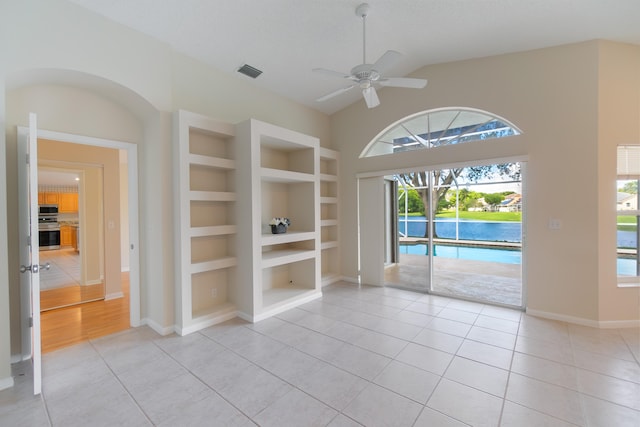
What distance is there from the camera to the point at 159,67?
3.11 metres

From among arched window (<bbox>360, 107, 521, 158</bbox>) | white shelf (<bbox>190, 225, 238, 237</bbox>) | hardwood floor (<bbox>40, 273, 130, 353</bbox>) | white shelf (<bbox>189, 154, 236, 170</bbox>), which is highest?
arched window (<bbox>360, 107, 521, 158</bbox>)

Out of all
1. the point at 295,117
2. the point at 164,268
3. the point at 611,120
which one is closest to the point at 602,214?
the point at 611,120

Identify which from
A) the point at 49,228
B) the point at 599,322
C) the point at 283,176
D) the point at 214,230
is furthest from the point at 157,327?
the point at 49,228

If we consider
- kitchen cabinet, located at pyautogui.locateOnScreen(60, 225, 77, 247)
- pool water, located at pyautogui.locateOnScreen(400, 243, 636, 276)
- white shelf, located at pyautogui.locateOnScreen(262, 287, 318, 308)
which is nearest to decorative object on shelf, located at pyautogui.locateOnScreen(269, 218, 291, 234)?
white shelf, located at pyautogui.locateOnScreen(262, 287, 318, 308)

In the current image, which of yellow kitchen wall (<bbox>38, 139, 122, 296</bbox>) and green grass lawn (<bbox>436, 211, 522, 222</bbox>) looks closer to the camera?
yellow kitchen wall (<bbox>38, 139, 122, 296</bbox>)

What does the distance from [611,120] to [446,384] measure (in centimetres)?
359

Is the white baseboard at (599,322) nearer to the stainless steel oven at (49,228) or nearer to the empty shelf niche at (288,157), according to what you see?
the empty shelf niche at (288,157)

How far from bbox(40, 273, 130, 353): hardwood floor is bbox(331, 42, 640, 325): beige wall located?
5.22 metres

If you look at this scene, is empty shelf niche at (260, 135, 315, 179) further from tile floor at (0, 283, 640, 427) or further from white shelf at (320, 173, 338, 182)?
tile floor at (0, 283, 640, 427)

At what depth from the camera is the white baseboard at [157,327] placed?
3141mm

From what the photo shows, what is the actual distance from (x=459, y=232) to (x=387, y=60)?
6.75 m

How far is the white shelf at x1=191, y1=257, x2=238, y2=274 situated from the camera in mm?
3246

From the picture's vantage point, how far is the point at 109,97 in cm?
307

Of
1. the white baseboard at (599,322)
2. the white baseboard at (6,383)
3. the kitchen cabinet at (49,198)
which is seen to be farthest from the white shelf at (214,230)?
the kitchen cabinet at (49,198)
